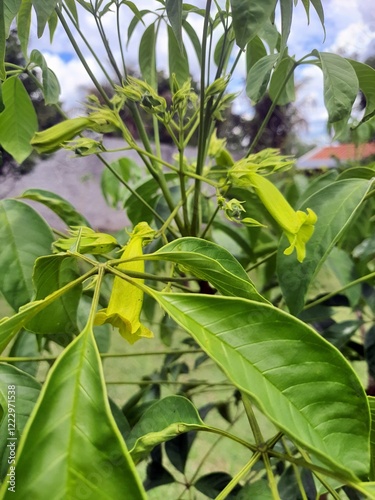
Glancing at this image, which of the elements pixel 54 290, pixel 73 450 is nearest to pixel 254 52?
pixel 54 290

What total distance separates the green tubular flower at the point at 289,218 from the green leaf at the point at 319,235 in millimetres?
17

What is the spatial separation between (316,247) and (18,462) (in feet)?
0.96

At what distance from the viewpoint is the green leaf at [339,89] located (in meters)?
0.36

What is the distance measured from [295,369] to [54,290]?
7.2 inches

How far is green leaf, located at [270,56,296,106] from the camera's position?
506mm

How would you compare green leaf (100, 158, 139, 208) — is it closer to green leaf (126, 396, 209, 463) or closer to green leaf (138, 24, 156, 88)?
green leaf (138, 24, 156, 88)

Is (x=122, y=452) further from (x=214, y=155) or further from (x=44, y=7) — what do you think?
(x=214, y=155)

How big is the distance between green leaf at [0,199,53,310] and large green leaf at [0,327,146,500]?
0.74 ft

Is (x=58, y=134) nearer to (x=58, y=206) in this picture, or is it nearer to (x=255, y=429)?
(x=58, y=206)

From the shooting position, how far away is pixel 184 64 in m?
0.54

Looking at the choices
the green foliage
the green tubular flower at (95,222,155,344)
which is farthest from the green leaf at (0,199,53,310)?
the green tubular flower at (95,222,155,344)

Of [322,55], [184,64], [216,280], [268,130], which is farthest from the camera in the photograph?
[268,130]

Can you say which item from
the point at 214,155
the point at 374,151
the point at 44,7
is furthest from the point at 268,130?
the point at 44,7

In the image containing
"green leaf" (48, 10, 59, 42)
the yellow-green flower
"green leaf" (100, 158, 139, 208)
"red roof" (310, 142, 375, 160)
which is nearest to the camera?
the yellow-green flower
